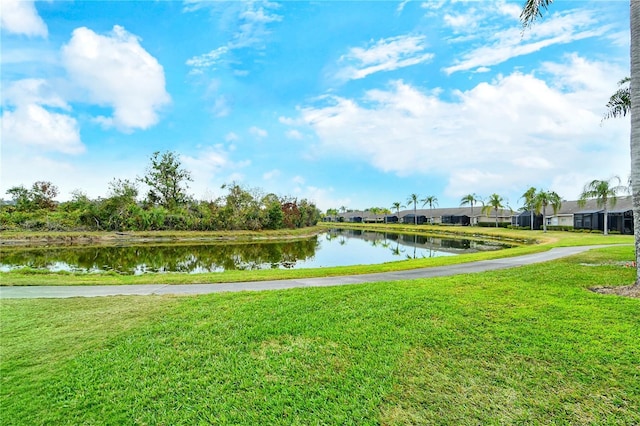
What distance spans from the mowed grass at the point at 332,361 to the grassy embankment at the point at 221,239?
373 centimetres

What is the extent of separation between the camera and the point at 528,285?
282 inches

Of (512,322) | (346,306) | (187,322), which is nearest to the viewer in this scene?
(512,322)

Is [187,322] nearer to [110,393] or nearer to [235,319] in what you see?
[235,319]

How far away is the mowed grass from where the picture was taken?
3135 mm

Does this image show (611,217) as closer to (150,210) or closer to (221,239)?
(221,239)

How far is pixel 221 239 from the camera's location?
39.2 meters

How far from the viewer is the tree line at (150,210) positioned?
38.2m

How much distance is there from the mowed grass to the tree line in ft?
126

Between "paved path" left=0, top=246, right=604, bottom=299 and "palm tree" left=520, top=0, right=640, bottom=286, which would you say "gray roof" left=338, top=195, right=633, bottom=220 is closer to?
"palm tree" left=520, top=0, right=640, bottom=286

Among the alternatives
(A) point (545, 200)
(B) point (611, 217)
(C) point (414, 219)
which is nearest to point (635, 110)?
(B) point (611, 217)

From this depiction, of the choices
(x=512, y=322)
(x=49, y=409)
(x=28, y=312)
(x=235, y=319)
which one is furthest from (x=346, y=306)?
(x=28, y=312)

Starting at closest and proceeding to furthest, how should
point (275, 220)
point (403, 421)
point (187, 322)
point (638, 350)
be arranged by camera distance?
1. point (403, 421)
2. point (638, 350)
3. point (187, 322)
4. point (275, 220)

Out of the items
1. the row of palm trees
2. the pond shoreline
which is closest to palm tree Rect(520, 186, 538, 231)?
the row of palm trees

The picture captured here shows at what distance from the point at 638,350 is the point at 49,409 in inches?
260
